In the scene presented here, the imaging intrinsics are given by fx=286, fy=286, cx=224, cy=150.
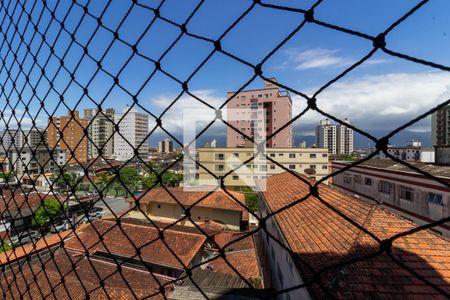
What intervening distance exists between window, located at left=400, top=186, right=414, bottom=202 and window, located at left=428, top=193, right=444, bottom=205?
63 cm

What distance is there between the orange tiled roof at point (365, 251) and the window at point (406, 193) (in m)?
4.93

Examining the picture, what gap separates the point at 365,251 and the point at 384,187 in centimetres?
728

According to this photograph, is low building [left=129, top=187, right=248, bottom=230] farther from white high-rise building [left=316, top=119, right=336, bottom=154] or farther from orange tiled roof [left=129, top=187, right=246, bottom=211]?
white high-rise building [left=316, top=119, right=336, bottom=154]

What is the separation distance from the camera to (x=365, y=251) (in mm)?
1701

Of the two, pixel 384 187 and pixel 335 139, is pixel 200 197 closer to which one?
pixel 384 187

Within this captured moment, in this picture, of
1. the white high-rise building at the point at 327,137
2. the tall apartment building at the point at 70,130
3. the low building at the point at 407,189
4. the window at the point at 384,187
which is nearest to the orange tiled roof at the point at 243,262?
the low building at the point at 407,189

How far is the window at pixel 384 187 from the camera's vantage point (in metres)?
7.74

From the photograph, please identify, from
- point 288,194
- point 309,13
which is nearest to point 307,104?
point 309,13

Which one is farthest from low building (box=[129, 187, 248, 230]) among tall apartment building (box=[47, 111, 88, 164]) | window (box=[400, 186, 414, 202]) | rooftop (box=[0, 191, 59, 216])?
window (box=[400, 186, 414, 202])

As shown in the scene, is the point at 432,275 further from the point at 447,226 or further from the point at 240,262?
the point at 447,226

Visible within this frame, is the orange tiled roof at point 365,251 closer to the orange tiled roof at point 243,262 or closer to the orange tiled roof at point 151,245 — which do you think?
the orange tiled roof at point 243,262

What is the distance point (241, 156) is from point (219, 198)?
3.21 metres

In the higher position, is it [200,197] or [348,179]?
[348,179]

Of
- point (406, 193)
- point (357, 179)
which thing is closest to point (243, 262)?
point (406, 193)
